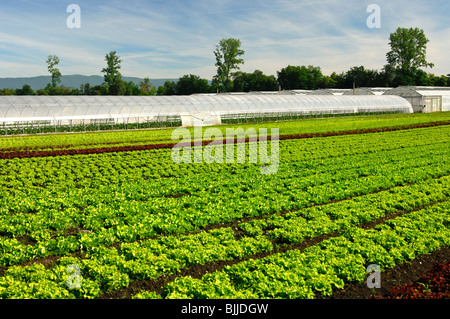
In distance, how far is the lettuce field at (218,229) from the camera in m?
8.48

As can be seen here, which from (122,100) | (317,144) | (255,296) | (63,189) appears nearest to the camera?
(255,296)

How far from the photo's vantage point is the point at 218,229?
38.6 ft

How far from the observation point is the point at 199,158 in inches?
995

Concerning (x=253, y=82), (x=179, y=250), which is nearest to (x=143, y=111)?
(x=179, y=250)

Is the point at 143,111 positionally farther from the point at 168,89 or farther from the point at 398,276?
the point at 168,89

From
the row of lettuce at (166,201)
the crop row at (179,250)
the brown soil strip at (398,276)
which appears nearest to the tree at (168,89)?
the row of lettuce at (166,201)

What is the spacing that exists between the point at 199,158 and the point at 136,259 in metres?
15.9

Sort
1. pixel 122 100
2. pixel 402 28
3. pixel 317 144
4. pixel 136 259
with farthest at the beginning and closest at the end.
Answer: pixel 402 28
pixel 122 100
pixel 317 144
pixel 136 259

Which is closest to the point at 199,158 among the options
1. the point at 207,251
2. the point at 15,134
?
the point at 207,251

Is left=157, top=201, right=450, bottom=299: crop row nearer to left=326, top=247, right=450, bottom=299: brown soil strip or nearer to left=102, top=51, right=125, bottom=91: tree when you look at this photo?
left=326, top=247, right=450, bottom=299: brown soil strip

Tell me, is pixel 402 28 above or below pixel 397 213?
above

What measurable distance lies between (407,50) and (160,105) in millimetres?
88887
